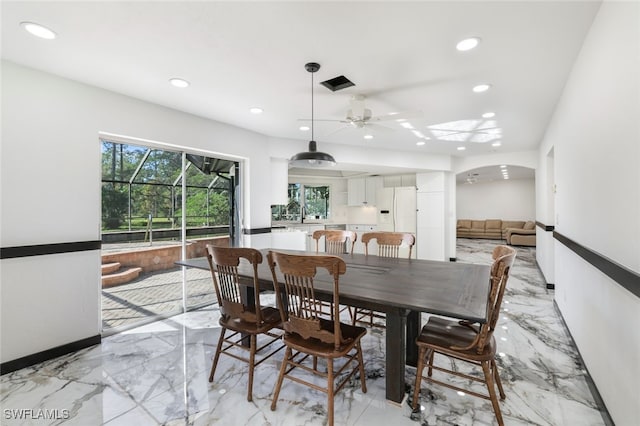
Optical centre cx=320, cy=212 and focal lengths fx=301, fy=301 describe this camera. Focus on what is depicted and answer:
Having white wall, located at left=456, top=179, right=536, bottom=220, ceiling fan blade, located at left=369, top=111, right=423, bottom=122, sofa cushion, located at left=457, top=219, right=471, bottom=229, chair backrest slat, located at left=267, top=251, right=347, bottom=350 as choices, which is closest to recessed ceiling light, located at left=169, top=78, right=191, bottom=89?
ceiling fan blade, located at left=369, top=111, right=423, bottom=122

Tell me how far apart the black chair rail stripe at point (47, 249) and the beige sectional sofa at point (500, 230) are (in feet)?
35.9

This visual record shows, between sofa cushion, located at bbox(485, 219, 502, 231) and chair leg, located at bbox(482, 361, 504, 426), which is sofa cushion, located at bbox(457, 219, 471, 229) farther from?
chair leg, located at bbox(482, 361, 504, 426)

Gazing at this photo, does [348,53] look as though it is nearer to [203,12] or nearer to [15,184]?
[203,12]

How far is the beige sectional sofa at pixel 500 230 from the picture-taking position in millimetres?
9633

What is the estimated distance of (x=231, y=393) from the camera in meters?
2.07

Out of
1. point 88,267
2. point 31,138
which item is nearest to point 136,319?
point 88,267

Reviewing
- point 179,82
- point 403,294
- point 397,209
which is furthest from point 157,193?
point 397,209

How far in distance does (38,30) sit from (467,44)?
290cm

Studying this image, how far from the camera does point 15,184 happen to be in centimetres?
242

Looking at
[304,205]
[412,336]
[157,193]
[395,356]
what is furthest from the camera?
[304,205]

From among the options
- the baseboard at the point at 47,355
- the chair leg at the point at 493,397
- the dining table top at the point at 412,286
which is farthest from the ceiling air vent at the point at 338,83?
the baseboard at the point at 47,355

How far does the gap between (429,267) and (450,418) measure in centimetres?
108

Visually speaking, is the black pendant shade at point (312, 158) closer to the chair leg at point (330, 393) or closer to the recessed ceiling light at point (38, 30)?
the chair leg at point (330, 393)

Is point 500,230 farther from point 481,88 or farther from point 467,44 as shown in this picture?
point 467,44
